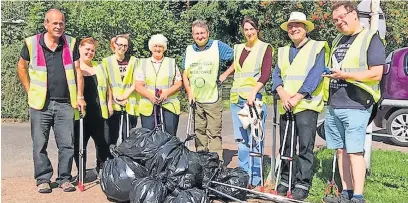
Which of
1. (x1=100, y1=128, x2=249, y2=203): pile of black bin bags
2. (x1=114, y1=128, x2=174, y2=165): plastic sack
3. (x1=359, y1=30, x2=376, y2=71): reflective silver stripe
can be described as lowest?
(x1=100, y1=128, x2=249, y2=203): pile of black bin bags

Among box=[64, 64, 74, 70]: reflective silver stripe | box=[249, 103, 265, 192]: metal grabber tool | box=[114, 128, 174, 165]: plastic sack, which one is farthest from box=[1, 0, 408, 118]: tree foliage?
box=[249, 103, 265, 192]: metal grabber tool

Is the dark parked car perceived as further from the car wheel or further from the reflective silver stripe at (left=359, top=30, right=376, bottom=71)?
the reflective silver stripe at (left=359, top=30, right=376, bottom=71)

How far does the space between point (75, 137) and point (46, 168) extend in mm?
623

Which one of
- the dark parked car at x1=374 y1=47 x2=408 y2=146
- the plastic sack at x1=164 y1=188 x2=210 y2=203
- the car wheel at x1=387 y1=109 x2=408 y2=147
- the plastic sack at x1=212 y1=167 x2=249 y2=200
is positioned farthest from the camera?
the car wheel at x1=387 y1=109 x2=408 y2=147

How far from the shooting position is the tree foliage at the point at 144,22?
13.2 metres

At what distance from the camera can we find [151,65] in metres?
6.77

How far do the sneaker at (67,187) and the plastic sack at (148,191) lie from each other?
112cm

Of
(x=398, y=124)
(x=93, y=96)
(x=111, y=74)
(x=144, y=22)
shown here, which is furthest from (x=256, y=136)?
(x=144, y=22)

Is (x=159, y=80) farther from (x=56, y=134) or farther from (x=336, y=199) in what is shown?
(x=336, y=199)

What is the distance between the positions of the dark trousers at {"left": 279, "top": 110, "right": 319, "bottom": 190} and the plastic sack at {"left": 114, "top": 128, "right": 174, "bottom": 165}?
4.54ft

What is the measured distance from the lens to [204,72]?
6758 mm

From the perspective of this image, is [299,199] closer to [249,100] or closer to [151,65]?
[249,100]

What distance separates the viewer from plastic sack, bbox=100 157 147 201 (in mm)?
5852

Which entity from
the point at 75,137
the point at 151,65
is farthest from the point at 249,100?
the point at 75,137
